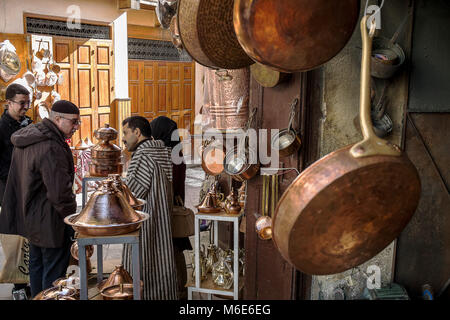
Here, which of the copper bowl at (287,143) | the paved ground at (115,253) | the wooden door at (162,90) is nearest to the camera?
the copper bowl at (287,143)

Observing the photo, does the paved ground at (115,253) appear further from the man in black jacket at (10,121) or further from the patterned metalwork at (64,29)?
the patterned metalwork at (64,29)

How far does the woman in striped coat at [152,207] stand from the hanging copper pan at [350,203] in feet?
7.66

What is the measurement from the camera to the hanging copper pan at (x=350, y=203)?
3.46 feet

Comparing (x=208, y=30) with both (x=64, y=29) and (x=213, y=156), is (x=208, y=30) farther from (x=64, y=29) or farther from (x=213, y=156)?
(x=64, y=29)

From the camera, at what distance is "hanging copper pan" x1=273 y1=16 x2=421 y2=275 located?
1.05m

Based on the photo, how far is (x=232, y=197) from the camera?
353 cm

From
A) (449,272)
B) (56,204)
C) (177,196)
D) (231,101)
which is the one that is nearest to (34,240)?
(56,204)

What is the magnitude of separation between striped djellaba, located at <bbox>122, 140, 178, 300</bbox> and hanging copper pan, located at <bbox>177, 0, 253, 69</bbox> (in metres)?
1.67

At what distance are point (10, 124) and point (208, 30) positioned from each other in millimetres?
2887

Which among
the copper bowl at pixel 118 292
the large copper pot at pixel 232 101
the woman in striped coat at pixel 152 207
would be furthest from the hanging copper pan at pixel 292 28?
the woman in striped coat at pixel 152 207

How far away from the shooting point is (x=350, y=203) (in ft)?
3.62

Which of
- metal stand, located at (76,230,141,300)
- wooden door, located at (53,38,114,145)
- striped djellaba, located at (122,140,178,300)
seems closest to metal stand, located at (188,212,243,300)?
striped djellaba, located at (122,140,178,300)

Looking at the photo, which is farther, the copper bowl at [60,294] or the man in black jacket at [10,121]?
the man in black jacket at [10,121]
